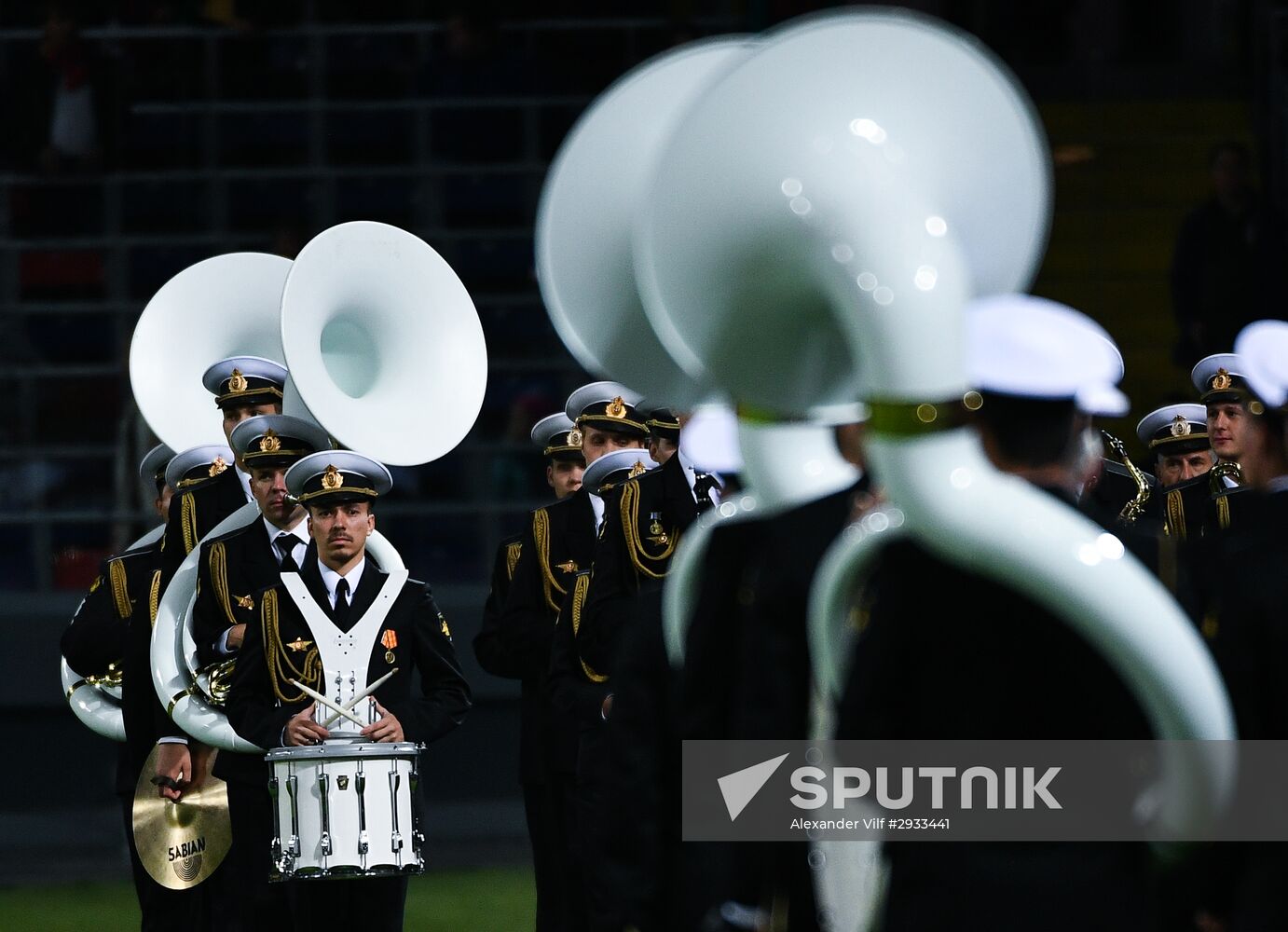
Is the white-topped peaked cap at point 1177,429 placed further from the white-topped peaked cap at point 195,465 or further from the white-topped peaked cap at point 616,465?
the white-topped peaked cap at point 195,465

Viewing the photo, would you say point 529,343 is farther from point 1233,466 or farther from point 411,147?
point 1233,466

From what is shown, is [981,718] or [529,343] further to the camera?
[529,343]

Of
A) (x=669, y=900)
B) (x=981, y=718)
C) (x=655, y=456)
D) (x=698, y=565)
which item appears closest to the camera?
(x=981, y=718)

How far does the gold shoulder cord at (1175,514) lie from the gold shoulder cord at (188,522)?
10.3 ft

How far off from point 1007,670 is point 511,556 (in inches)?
199

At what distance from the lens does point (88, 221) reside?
1353 cm

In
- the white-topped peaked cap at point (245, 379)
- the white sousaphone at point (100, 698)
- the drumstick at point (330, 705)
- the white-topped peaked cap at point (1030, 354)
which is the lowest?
the white sousaphone at point (100, 698)

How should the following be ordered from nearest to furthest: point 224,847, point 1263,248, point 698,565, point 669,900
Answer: point 698,565
point 669,900
point 224,847
point 1263,248

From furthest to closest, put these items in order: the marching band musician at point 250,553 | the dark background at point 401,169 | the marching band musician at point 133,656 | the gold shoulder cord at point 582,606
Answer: the dark background at point 401,169 < the marching band musician at point 133,656 < the gold shoulder cord at point 582,606 < the marching band musician at point 250,553

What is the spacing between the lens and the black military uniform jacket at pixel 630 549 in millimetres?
6672

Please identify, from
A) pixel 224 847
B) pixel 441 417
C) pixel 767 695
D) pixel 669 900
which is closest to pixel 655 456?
pixel 441 417

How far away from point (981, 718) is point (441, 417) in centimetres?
414

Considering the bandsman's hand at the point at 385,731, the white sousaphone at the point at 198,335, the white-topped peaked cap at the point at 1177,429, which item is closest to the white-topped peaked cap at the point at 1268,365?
the bandsman's hand at the point at 385,731

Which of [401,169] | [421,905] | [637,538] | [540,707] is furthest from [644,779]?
[401,169]
